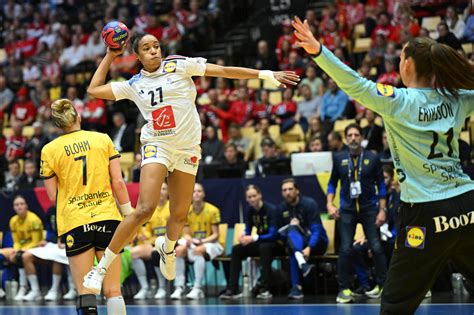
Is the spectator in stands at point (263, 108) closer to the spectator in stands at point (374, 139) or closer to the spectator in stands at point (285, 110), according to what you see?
the spectator in stands at point (285, 110)

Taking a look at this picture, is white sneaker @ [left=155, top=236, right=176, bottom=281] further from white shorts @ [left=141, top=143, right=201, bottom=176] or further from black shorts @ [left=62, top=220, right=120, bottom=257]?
black shorts @ [left=62, top=220, right=120, bottom=257]

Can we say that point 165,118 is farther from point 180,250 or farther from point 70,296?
point 70,296

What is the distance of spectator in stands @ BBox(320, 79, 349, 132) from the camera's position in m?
14.8

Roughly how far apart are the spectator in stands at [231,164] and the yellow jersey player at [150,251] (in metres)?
1.25

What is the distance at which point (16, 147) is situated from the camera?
1738cm

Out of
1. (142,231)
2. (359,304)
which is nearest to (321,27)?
(142,231)

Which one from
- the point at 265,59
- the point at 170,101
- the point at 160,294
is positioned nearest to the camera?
the point at 170,101

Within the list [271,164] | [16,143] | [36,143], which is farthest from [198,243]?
[16,143]

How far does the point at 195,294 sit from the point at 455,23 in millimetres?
7481

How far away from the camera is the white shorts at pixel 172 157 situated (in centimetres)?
676

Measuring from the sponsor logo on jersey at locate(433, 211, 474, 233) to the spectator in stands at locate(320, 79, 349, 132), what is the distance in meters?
10.5

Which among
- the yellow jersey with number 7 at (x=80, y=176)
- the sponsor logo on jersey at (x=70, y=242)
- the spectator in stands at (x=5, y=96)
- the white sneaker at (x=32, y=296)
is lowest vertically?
the white sneaker at (x=32, y=296)

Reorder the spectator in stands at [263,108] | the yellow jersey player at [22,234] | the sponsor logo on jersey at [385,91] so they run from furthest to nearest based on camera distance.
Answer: the spectator in stands at [263,108]
the yellow jersey player at [22,234]
the sponsor logo on jersey at [385,91]

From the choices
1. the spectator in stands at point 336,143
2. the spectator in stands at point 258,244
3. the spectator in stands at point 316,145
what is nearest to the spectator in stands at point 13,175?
the spectator in stands at point 258,244
